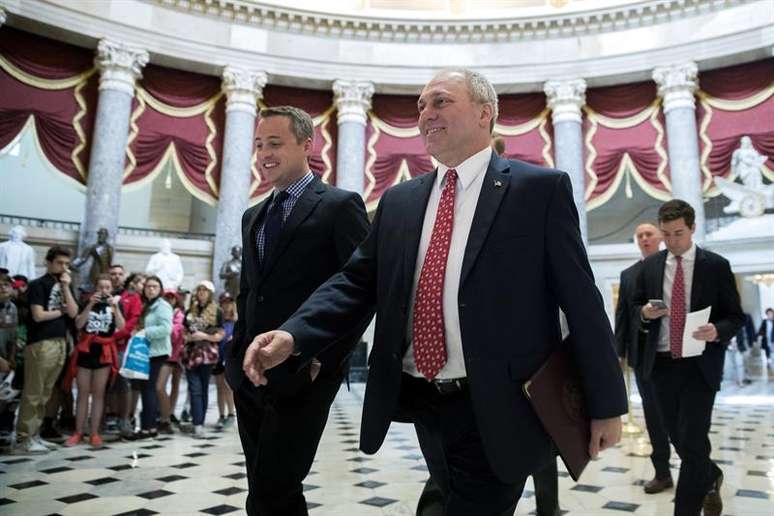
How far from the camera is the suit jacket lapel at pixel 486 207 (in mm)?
1476

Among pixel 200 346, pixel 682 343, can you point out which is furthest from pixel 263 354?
pixel 200 346

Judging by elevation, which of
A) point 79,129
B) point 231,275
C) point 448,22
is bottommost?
point 231,275

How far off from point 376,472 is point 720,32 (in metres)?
13.3

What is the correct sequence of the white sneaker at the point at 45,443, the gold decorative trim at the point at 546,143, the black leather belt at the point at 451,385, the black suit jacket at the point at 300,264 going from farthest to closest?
the gold decorative trim at the point at 546,143 < the white sneaker at the point at 45,443 < the black suit jacket at the point at 300,264 < the black leather belt at the point at 451,385

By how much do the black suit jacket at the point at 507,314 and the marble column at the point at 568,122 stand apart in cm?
1295

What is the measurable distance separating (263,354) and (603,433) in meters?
0.86

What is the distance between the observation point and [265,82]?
13930mm

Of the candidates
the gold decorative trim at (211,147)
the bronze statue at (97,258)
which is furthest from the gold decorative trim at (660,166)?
the bronze statue at (97,258)

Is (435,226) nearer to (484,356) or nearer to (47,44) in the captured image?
(484,356)

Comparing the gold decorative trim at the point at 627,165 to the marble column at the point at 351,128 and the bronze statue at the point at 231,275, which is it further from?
the bronze statue at the point at 231,275

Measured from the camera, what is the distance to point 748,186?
41.1 ft

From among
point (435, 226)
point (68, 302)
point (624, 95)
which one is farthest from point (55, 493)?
point (624, 95)

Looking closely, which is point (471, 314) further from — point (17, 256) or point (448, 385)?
point (17, 256)

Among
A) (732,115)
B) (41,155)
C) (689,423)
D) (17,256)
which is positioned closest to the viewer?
(689,423)
